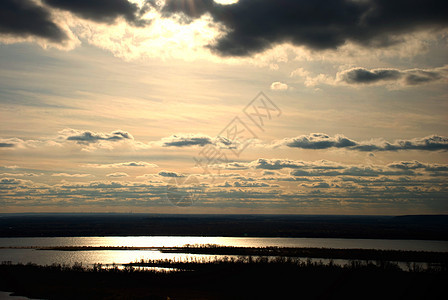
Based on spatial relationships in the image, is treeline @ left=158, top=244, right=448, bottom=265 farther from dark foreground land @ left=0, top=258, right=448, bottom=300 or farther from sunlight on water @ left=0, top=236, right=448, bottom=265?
dark foreground land @ left=0, top=258, right=448, bottom=300

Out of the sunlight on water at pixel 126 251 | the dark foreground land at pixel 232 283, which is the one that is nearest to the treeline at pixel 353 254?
the sunlight on water at pixel 126 251

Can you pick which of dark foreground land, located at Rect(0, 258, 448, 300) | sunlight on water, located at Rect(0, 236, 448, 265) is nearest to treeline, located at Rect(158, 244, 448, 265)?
sunlight on water, located at Rect(0, 236, 448, 265)

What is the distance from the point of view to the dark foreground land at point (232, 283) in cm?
5706

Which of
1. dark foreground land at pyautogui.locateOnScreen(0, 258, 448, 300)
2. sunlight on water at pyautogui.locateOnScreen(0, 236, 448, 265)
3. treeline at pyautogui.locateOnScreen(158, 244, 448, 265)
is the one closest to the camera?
dark foreground land at pyautogui.locateOnScreen(0, 258, 448, 300)

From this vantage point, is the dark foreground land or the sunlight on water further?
the sunlight on water

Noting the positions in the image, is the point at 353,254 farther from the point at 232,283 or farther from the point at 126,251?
the point at 126,251

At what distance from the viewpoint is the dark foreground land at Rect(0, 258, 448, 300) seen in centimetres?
5706

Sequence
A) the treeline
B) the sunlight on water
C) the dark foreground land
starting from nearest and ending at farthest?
the dark foreground land
the sunlight on water
the treeline

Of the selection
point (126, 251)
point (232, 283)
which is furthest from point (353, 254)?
point (126, 251)

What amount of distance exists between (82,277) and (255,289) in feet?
91.6

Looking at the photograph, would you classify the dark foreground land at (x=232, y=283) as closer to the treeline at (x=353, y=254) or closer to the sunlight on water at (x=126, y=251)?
the sunlight on water at (x=126, y=251)

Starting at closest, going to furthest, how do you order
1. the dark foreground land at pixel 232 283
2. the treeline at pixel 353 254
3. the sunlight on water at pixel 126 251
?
1. the dark foreground land at pixel 232 283
2. the sunlight on water at pixel 126 251
3. the treeline at pixel 353 254

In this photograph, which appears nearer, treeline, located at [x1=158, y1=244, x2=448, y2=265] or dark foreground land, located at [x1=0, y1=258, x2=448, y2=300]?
dark foreground land, located at [x1=0, y1=258, x2=448, y2=300]

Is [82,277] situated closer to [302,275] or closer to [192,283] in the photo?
[192,283]
